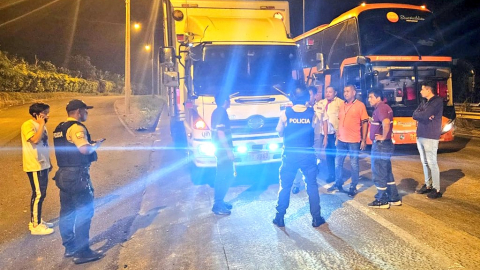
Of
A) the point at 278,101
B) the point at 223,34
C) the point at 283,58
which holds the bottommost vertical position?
the point at 278,101

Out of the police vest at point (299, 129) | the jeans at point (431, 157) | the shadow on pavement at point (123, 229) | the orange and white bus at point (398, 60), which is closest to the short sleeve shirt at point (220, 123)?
the police vest at point (299, 129)

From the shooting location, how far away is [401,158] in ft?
32.1

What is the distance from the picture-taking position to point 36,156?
5.03 metres

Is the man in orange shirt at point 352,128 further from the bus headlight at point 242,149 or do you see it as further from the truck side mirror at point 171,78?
the truck side mirror at point 171,78

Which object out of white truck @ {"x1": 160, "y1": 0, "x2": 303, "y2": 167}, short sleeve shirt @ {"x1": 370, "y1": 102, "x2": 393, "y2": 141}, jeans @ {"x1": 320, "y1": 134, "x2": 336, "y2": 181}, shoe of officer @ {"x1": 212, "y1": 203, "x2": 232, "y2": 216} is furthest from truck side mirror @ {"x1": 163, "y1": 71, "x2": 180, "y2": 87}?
short sleeve shirt @ {"x1": 370, "y1": 102, "x2": 393, "y2": 141}

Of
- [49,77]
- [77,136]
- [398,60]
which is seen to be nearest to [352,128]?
[77,136]

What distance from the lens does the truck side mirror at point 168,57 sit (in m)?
7.54

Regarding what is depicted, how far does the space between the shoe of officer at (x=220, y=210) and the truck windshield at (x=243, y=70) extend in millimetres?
2238

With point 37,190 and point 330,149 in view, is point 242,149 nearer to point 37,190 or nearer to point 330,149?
point 330,149

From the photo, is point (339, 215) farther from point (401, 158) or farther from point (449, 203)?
point (401, 158)

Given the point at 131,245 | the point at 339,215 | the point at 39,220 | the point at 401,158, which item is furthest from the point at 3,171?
the point at 401,158

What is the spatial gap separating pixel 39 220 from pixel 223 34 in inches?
186

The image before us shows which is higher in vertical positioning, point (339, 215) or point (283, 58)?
point (283, 58)

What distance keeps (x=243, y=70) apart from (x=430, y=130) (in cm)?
345
